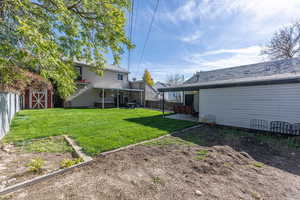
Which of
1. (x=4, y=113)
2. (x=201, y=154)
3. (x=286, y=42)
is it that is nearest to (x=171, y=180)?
(x=201, y=154)

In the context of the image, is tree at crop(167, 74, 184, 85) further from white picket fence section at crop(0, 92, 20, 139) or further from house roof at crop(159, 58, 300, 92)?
white picket fence section at crop(0, 92, 20, 139)

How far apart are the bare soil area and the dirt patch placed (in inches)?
18.7

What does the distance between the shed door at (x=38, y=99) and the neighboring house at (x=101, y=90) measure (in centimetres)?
201

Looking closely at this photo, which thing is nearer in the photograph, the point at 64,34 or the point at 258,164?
the point at 258,164

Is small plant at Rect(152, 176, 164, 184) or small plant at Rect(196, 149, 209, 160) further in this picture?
small plant at Rect(196, 149, 209, 160)

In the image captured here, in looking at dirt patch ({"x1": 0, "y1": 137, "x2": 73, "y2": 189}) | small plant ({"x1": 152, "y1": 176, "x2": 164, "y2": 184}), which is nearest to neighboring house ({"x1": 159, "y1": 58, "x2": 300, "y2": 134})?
small plant ({"x1": 152, "y1": 176, "x2": 164, "y2": 184})

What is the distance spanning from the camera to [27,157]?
333 cm

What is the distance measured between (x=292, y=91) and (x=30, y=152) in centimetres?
947

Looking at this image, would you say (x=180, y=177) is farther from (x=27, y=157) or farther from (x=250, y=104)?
(x=250, y=104)

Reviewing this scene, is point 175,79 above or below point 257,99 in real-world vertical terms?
above

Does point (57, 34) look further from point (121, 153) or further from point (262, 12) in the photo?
point (262, 12)

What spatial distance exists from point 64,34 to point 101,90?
12.8 meters

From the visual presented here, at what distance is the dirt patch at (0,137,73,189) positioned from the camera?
8.29 feet

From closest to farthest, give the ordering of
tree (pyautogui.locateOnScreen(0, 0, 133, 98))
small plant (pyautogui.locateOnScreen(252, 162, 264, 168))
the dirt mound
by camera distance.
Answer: the dirt mound, tree (pyautogui.locateOnScreen(0, 0, 133, 98)), small plant (pyautogui.locateOnScreen(252, 162, 264, 168))
